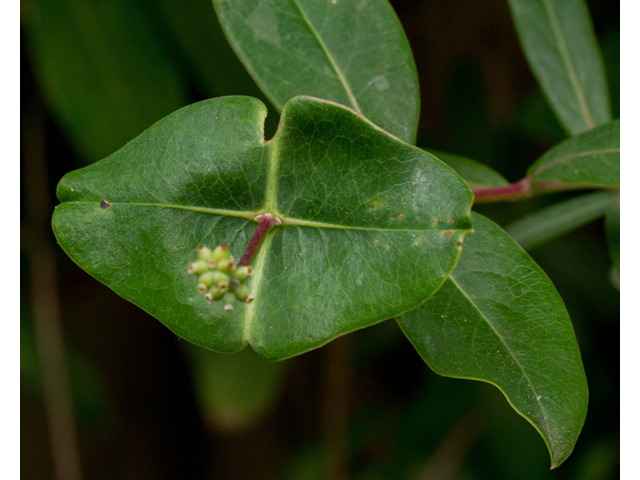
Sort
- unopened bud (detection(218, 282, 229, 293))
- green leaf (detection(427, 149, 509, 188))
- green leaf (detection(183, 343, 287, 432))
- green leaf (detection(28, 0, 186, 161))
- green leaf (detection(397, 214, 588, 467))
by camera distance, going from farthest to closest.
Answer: green leaf (detection(183, 343, 287, 432))
green leaf (detection(28, 0, 186, 161))
green leaf (detection(427, 149, 509, 188))
green leaf (detection(397, 214, 588, 467))
unopened bud (detection(218, 282, 229, 293))

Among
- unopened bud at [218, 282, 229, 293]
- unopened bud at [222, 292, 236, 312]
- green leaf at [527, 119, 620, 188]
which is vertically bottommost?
green leaf at [527, 119, 620, 188]

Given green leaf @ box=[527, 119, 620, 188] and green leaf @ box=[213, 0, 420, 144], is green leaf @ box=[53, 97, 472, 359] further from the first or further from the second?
green leaf @ box=[527, 119, 620, 188]

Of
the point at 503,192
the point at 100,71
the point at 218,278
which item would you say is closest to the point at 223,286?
the point at 218,278

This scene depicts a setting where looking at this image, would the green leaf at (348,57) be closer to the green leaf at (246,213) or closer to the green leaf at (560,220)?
the green leaf at (246,213)

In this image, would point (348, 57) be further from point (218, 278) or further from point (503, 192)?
point (218, 278)

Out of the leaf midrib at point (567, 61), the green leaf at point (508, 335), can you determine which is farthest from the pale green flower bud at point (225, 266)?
the leaf midrib at point (567, 61)

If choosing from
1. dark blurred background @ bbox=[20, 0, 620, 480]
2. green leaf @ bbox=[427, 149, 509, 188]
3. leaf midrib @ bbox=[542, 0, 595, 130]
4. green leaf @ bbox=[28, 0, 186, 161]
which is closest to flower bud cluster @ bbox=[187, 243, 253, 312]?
green leaf @ bbox=[427, 149, 509, 188]

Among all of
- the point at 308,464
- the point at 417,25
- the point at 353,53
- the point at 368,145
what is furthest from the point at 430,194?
the point at 308,464
